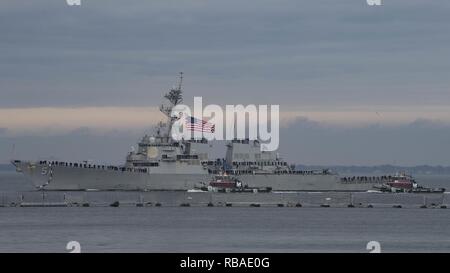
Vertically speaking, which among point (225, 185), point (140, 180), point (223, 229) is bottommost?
point (223, 229)

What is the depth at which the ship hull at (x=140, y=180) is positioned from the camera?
136 m

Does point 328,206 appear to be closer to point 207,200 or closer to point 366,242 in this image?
point 207,200

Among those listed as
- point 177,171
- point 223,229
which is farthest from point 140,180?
point 223,229

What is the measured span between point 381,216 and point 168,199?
113 feet

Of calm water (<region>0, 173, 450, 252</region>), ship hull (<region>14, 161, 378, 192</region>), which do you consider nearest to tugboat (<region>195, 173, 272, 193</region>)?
ship hull (<region>14, 161, 378, 192</region>)

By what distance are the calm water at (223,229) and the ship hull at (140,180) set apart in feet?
100

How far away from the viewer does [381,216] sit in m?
96.4

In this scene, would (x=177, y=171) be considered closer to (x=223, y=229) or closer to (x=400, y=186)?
(x=400, y=186)

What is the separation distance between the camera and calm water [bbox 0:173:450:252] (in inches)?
2640

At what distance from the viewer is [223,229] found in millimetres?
80188

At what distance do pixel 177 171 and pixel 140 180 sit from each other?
518 centimetres

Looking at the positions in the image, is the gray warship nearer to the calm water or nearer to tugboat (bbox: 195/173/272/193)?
tugboat (bbox: 195/173/272/193)

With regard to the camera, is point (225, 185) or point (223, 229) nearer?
point (223, 229)
